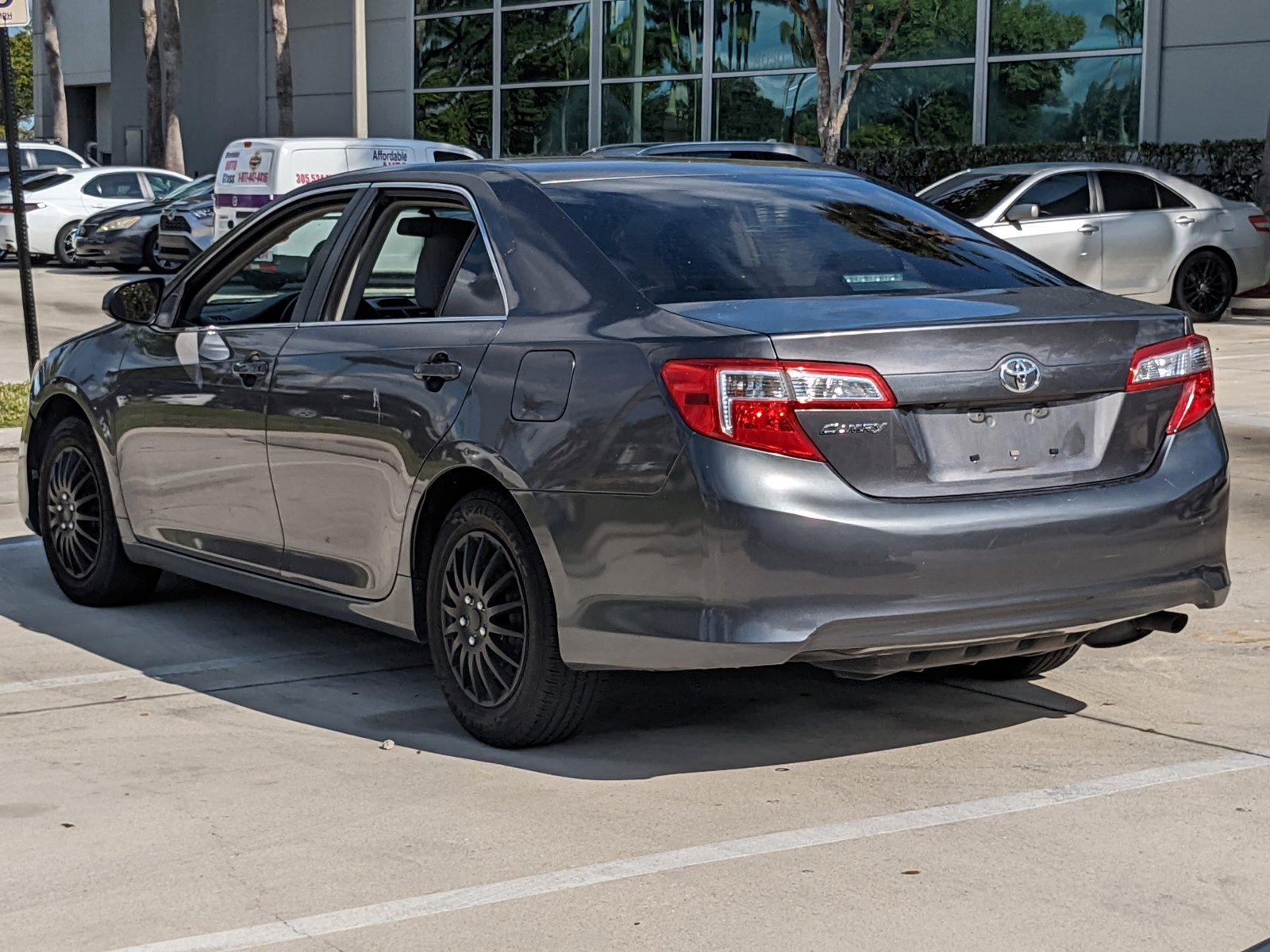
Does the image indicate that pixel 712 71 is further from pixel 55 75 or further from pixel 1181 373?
pixel 1181 373

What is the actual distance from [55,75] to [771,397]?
49.0 metres

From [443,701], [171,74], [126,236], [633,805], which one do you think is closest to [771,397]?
[633,805]

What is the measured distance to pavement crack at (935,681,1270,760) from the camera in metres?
5.43

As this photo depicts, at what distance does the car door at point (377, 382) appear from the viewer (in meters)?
5.54

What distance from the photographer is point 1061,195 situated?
19203mm

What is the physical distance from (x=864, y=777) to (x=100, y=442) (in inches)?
135

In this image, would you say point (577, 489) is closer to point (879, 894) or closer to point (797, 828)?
point (797, 828)

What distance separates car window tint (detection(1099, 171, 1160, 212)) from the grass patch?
421 inches

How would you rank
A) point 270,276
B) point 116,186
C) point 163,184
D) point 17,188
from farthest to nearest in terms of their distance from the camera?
point 163,184 < point 116,186 < point 17,188 < point 270,276

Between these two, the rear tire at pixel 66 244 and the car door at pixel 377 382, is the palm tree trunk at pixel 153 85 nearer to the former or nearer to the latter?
the rear tire at pixel 66 244

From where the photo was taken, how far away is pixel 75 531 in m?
7.44

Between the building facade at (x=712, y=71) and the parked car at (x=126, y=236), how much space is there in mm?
6506

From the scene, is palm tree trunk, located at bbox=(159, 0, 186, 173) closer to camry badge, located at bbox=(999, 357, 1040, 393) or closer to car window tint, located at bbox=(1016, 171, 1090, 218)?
car window tint, located at bbox=(1016, 171, 1090, 218)

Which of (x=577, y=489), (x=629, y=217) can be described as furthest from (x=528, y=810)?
(x=629, y=217)
